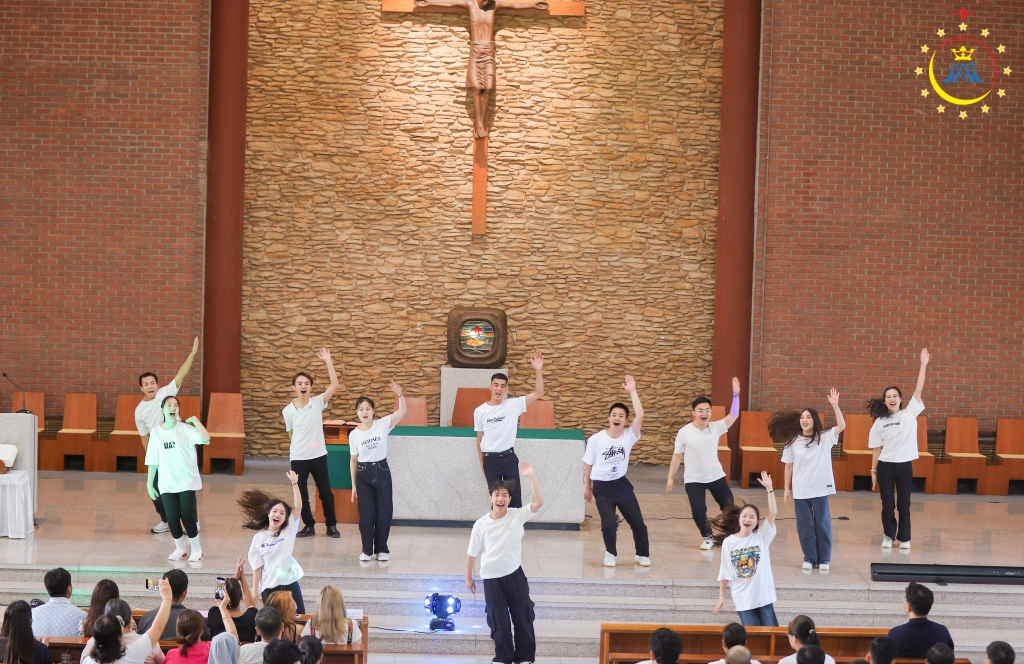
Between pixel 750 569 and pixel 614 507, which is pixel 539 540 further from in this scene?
pixel 750 569

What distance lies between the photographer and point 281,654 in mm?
5012

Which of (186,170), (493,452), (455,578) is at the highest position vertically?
(186,170)

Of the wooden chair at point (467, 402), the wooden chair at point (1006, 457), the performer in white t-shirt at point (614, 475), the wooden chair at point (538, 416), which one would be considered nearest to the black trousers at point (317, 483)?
the wooden chair at point (467, 402)

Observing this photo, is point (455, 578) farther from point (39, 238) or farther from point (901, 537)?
point (39, 238)

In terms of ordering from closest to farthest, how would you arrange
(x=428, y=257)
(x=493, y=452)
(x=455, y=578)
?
(x=455, y=578)
(x=493, y=452)
(x=428, y=257)

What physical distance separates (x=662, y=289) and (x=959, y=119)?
4.03 metres

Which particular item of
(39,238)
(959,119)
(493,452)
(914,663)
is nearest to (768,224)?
(959,119)

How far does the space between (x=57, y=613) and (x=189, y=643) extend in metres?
1.17

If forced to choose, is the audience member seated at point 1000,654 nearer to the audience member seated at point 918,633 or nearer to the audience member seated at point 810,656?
the audience member seated at point 810,656

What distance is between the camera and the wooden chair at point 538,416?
12000mm

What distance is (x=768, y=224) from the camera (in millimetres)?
12961

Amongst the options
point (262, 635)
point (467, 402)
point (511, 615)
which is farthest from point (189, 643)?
point (467, 402)

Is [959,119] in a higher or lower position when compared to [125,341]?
higher

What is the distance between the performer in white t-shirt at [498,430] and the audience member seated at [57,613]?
4.07 metres
